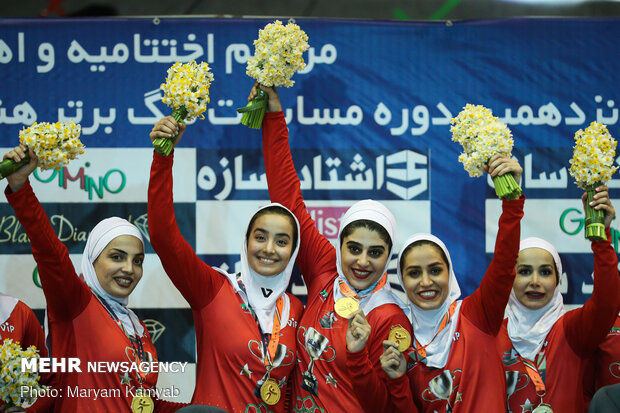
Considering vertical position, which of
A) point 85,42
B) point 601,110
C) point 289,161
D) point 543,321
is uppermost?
point 85,42

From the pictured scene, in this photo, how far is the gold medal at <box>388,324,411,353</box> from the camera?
271 centimetres

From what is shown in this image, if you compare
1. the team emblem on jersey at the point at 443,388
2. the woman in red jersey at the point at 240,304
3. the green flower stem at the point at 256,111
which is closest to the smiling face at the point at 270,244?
the woman in red jersey at the point at 240,304

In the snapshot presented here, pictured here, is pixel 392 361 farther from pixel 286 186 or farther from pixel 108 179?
pixel 108 179

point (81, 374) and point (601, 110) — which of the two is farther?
point (601, 110)

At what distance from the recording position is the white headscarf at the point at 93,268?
2.88m

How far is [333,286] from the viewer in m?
3.02

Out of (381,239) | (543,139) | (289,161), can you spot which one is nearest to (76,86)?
(289,161)

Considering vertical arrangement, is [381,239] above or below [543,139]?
below

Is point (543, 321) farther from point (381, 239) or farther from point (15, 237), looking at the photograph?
point (15, 237)

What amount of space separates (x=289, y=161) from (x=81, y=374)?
1.38 metres

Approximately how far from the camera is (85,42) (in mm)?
3791

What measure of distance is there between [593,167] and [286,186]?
1428 mm

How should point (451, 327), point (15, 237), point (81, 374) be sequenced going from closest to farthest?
point (81, 374)
point (451, 327)
point (15, 237)

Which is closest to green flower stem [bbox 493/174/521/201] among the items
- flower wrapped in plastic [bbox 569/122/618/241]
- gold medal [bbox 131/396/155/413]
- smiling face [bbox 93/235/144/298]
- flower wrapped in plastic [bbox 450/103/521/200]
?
flower wrapped in plastic [bbox 450/103/521/200]
